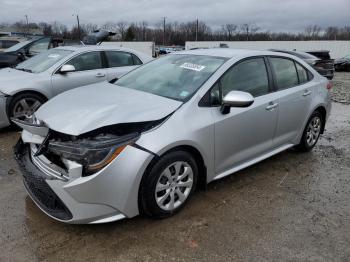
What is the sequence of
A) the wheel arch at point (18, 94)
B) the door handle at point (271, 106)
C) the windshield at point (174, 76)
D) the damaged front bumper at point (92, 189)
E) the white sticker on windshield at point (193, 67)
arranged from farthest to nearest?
A: the wheel arch at point (18, 94) → the door handle at point (271, 106) → the white sticker on windshield at point (193, 67) → the windshield at point (174, 76) → the damaged front bumper at point (92, 189)

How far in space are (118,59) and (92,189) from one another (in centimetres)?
476

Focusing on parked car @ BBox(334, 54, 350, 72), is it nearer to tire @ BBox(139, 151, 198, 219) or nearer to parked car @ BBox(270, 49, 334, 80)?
parked car @ BBox(270, 49, 334, 80)

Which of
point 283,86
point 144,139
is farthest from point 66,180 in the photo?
point 283,86

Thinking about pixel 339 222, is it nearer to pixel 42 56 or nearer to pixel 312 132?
pixel 312 132

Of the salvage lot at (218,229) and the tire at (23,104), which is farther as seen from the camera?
the tire at (23,104)

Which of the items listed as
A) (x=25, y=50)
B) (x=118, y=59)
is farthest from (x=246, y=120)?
(x=25, y=50)

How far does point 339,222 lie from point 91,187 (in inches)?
94.8

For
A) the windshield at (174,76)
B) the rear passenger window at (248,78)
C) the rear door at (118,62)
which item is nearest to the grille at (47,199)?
the windshield at (174,76)

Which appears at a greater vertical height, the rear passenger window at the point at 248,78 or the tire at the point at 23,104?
the rear passenger window at the point at 248,78

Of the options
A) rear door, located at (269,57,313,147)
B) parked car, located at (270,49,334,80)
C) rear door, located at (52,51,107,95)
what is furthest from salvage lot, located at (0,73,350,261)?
parked car, located at (270,49,334,80)

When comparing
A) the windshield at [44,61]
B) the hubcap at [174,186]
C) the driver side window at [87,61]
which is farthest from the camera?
the driver side window at [87,61]

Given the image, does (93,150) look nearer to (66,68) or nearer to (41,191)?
(41,191)

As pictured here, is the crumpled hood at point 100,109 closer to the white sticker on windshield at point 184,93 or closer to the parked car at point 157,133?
the parked car at point 157,133

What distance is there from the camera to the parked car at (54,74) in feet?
18.4
